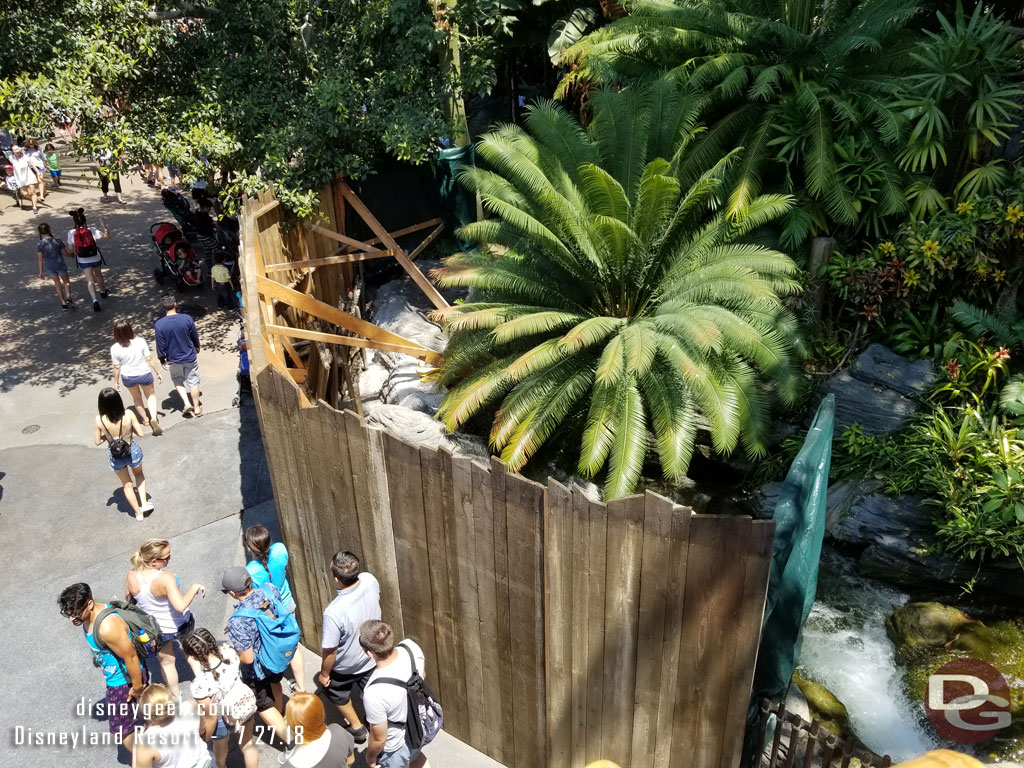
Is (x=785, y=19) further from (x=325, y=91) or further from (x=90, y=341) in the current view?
(x=90, y=341)

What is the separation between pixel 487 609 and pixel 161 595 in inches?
87.9

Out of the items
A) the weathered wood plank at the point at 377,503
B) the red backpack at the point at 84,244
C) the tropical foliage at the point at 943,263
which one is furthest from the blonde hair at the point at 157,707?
the red backpack at the point at 84,244

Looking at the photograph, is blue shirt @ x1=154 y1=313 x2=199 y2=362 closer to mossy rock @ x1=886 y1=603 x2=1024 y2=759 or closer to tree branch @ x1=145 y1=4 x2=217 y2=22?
tree branch @ x1=145 y1=4 x2=217 y2=22

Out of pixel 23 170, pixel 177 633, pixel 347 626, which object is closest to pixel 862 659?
pixel 347 626

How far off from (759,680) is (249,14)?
385 inches

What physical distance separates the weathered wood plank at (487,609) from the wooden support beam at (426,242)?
7947 millimetres

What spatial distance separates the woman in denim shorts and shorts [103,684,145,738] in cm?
275

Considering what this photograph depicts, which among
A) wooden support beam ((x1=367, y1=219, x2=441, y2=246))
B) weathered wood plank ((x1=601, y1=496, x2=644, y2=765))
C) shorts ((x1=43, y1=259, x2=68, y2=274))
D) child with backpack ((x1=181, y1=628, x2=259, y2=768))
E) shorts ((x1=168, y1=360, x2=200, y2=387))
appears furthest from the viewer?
shorts ((x1=43, y1=259, x2=68, y2=274))

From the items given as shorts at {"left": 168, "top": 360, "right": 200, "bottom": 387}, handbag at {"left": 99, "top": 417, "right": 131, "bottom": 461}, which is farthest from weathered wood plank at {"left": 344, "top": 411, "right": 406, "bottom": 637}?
shorts at {"left": 168, "top": 360, "right": 200, "bottom": 387}

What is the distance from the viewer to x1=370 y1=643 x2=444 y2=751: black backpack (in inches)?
169

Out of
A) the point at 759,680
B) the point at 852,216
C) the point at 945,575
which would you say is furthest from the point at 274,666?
the point at 852,216

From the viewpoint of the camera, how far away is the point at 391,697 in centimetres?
423

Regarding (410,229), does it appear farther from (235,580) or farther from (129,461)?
(235,580)

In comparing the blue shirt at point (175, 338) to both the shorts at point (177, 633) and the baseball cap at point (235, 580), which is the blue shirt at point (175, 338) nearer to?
the shorts at point (177, 633)
